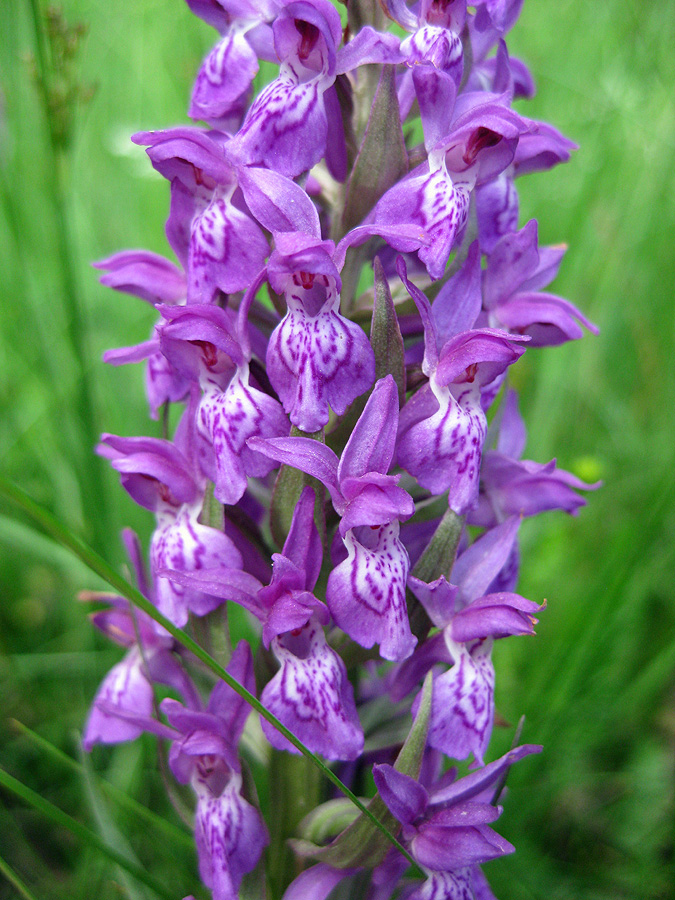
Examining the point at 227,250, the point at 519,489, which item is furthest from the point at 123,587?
the point at 519,489

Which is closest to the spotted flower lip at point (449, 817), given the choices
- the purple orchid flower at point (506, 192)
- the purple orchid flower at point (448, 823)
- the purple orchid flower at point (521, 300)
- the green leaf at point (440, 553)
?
the purple orchid flower at point (448, 823)

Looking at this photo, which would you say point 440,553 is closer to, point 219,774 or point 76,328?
point 219,774

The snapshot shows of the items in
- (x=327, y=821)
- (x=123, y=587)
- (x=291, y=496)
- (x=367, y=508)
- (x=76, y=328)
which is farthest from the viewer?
(x=76, y=328)

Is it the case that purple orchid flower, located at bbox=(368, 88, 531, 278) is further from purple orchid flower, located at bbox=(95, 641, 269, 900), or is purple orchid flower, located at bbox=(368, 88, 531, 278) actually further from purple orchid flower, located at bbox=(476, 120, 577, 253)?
purple orchid flower, located at bbox=(95, 641, 269, 900)

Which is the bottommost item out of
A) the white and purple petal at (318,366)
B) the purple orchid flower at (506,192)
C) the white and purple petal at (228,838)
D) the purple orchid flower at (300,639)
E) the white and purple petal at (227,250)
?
the white and purple petal at (228,838)

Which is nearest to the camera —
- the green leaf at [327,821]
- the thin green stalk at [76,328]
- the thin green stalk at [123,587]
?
the thin green stalk at [123,587]

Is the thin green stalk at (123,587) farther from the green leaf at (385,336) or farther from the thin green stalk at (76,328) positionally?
the thin green stalk at (76,328)

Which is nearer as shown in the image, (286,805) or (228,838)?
(228,838)
